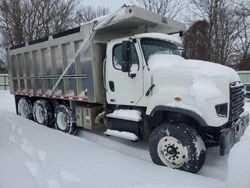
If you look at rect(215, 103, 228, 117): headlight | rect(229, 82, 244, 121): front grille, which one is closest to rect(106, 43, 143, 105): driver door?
rect(215, 103, 228, 117): headlight

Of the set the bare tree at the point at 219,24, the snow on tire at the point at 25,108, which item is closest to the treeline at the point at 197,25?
the bare tree at the point at 219,24

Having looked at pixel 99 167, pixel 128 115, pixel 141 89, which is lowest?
pixel 99 167

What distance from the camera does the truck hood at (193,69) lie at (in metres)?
4.42

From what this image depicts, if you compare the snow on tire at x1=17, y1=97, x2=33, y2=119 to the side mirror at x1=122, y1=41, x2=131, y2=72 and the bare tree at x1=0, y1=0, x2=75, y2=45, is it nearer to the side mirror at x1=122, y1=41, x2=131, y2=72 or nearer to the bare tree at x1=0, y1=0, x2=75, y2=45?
the side mirror at x1=122, y1=41, x2=131, y2=72

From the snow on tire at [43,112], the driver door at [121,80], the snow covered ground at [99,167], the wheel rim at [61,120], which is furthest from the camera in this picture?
the snow on tire at [43,112]

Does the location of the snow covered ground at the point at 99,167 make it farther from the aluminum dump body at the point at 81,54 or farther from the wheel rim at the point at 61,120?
the aluminum dump body at the point at 81,54

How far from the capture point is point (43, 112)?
8.51 metres

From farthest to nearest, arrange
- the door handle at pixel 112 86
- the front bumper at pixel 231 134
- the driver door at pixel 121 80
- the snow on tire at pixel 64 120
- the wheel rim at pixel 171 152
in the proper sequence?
the snow on tire at pixel 64 120 < the door handle at pixel 112 86 < the driver door at pixel 121 80 < the wheel rim at pixel 171 152 < the front bumper at pixel 231 134

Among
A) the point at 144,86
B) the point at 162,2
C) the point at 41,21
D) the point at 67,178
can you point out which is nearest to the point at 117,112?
the point at 144,86

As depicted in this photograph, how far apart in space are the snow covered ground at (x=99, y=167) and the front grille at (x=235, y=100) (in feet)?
2.94

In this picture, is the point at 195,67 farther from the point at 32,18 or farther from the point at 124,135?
the point at 32,18

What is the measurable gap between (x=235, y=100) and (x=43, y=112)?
19.7 feet

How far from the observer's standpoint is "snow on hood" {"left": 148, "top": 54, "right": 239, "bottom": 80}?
444 centimetres

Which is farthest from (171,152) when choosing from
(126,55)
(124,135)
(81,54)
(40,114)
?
(40,114)
